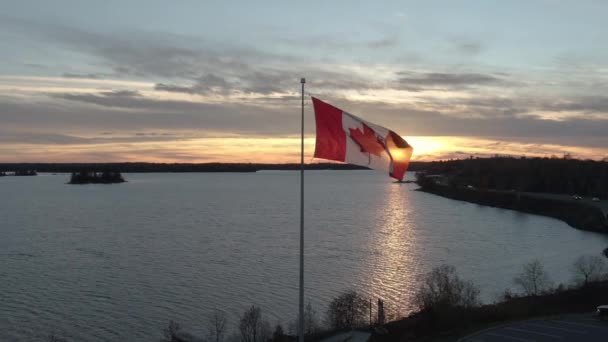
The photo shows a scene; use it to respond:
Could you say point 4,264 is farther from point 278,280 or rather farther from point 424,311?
point 424,311

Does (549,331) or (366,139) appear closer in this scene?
(366,139)

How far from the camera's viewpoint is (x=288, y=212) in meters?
82.6

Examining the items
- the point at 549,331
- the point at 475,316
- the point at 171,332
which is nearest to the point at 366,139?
the point at 549,331

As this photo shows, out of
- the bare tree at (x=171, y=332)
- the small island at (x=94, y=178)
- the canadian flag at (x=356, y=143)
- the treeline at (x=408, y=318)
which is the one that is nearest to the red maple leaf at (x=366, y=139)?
the canadian flag at (x=356, y=143)

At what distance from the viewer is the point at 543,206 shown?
89.6 m

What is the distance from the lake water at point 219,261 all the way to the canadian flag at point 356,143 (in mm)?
16788

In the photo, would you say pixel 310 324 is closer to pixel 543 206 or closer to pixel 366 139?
pixel 366 139

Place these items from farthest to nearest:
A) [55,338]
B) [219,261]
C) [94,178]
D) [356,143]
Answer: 1. [94,178]
2. [219,261]
3. [55,338]
4. [356,143]

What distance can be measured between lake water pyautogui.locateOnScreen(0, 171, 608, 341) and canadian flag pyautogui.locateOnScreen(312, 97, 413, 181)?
661 inches

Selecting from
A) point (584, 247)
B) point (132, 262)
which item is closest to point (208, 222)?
point (132, 262)

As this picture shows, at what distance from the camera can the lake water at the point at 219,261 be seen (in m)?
28.8

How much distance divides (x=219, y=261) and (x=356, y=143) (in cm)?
3163

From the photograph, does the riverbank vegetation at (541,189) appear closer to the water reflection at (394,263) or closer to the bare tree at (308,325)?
the water reflection at (394,263)

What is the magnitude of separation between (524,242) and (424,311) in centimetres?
3474
